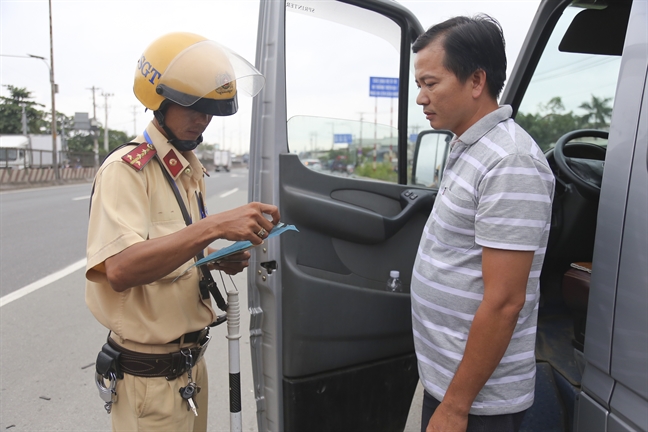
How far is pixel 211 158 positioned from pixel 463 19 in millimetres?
67267

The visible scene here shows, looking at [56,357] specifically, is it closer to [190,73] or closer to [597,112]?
[190,73]

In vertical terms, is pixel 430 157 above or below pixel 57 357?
above

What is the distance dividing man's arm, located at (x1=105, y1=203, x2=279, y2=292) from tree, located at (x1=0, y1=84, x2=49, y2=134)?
4893 centimetres

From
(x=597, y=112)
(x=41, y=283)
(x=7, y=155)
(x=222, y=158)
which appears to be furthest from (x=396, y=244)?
(x=222, y=158)

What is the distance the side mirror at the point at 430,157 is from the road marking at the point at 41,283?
472 centimetres

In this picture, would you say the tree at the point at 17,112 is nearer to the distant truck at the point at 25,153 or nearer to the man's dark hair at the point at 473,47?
the distant truck at the point at 25,153

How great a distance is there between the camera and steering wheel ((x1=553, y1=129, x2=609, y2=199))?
2.11 metres

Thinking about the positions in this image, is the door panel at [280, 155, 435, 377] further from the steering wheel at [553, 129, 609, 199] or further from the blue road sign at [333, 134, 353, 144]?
the steering wheel at [553, 129, 609, 199]

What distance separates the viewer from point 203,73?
5.20 ft

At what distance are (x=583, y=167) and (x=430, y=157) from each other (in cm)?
71

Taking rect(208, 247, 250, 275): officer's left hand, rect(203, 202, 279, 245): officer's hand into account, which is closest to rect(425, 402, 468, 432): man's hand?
rect(203, 202, 279, 245): officer's hand

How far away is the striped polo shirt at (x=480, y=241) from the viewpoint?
1252mm

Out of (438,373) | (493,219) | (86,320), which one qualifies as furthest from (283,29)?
(86,320)

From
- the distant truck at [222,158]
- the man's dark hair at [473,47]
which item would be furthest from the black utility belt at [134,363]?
the distant truck at [222,158]
